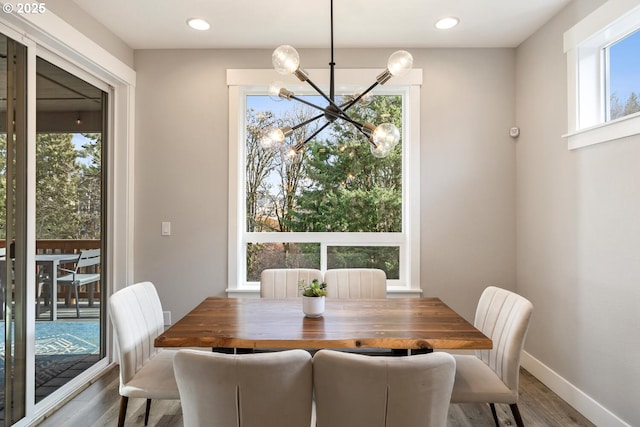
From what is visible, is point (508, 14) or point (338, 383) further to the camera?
point (508, 14)

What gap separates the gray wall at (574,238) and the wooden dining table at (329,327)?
94 cm

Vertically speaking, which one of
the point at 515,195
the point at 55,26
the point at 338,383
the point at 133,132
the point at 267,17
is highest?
the point at 267,17

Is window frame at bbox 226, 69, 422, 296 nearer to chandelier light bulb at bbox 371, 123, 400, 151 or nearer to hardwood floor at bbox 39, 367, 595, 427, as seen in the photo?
hardwood floor at bbox 39, 367, 595, 427

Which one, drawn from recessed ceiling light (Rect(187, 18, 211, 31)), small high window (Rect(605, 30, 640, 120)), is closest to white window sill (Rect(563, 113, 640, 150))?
small high window (Rect(605, 30, 640, 120))

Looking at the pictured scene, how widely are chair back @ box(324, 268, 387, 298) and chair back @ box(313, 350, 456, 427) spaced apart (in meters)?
1.44

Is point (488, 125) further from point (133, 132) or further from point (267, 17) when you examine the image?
point (133, 132)

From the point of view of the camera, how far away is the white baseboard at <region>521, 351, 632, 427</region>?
2096 mm

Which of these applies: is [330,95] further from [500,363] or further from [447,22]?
[500,363]

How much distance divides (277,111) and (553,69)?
7.05 feet

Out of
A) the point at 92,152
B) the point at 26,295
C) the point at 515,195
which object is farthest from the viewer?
the point at 515,195

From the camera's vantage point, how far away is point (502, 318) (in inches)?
72.7

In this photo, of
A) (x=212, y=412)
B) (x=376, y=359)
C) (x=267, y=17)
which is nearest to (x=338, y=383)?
(x=376, y=359)

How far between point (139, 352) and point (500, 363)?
1814 millimetres
